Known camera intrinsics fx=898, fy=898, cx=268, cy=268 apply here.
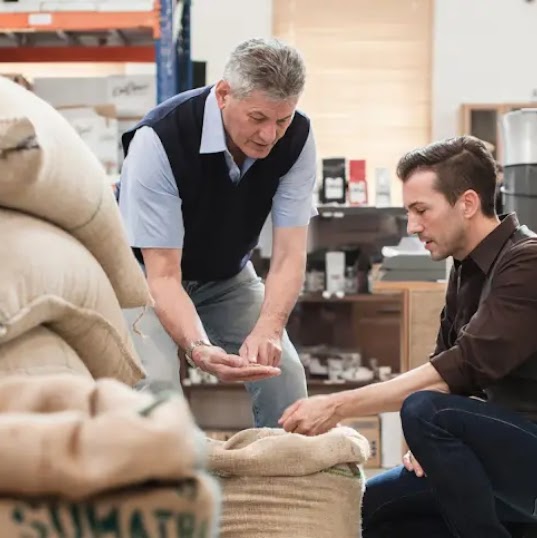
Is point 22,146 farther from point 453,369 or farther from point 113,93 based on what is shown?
point 113,93

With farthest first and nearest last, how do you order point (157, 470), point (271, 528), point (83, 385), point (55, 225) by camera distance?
point (271, 528), point (55, 225), point (83, 385), point (157, 470)

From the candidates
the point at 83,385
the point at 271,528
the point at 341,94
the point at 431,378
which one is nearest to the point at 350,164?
the point at 341,94

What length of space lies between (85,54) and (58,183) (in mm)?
2618

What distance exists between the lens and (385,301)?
4.61 m

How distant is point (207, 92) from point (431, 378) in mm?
802

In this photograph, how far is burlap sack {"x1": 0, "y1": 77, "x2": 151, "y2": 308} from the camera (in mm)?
978

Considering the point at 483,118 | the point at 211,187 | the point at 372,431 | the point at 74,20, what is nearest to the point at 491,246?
the point at 211,187

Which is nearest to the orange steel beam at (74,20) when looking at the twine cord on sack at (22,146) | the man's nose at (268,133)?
the man's nose at (268,133)

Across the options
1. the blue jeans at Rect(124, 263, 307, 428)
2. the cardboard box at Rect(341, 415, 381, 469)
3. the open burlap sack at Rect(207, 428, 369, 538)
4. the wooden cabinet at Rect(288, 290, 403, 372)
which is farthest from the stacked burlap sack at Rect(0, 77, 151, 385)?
the wooden cabinet at Rect(288, 290, 403, 372)

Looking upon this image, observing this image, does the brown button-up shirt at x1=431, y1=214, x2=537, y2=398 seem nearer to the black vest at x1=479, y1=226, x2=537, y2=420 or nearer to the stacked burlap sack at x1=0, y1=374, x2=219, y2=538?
the black vest at x1=479, y1=226, x2=537, y2=420

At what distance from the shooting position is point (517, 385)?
1811 millimetres

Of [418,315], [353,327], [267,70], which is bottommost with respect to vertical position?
[353,327]

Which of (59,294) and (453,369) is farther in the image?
(453,369)

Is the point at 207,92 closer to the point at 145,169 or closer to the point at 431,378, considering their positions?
the point at 145,169
